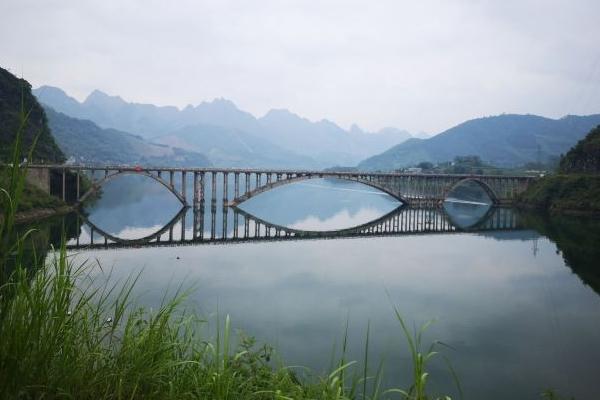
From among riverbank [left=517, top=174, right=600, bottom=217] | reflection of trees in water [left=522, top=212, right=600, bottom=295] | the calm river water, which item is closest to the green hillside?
riverbank [left=517, top=174, right=600, bottom=217]

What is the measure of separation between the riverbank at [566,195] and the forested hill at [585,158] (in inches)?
138

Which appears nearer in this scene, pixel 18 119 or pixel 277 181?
pixel 18 119

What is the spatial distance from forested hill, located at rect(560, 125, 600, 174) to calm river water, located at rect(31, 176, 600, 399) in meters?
23.0

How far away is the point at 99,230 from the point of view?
3528cm

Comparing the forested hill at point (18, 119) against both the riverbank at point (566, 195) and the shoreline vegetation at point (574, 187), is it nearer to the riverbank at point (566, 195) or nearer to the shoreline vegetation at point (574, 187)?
the riverbank at point (566, 195)

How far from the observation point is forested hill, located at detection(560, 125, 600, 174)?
185ft

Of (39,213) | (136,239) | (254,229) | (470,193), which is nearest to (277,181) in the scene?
(254,229)

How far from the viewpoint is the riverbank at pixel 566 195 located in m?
48.2

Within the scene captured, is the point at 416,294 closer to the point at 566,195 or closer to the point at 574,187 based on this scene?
the point at 566,195

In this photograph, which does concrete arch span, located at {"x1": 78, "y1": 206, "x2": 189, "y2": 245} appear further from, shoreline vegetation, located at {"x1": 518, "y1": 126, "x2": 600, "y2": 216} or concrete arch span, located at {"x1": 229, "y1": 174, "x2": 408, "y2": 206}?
shoreline vegetation, located at {"x1": 518, "y1": 126, "x2": 600, "y2": 216}

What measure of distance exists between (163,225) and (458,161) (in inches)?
3548

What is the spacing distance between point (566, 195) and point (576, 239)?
68.9 ft

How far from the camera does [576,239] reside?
112 feet

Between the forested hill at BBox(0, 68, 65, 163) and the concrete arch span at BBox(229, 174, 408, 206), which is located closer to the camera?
the forested hill at BBox(0, 68, 65, 163)
